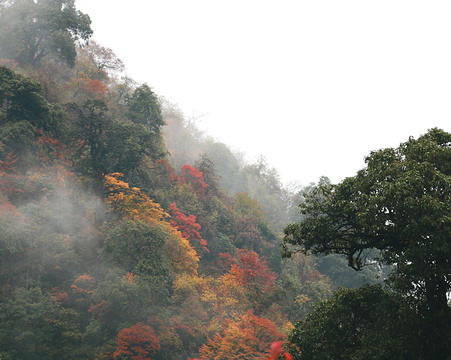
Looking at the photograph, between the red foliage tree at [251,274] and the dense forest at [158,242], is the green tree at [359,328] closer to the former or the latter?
the dense forest at [158,242]

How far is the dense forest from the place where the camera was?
7.49 m

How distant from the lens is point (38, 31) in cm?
3008

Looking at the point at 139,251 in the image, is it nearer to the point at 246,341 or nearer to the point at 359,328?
the point at 246,341

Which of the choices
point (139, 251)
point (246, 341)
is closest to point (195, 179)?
point (139, 251)

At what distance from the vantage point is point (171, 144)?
47.2 metres

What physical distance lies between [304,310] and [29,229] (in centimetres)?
1871

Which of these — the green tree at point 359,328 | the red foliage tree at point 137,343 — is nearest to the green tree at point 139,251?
the red foliage tree at point 137,343

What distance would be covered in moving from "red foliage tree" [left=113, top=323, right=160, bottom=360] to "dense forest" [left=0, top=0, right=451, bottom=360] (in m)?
0.08

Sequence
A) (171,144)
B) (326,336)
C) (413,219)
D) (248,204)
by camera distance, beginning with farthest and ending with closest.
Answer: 1. (171,144)
2. (248,204)
3. (326,336)
4. (413,219)

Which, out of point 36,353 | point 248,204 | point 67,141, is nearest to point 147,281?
point 36,353

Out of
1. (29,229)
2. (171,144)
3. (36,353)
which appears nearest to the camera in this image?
(36,353)

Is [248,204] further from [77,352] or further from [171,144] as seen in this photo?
[77,352]

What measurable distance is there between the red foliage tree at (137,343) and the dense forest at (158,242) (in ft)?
0.25

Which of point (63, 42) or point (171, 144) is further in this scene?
point (171, 144)
